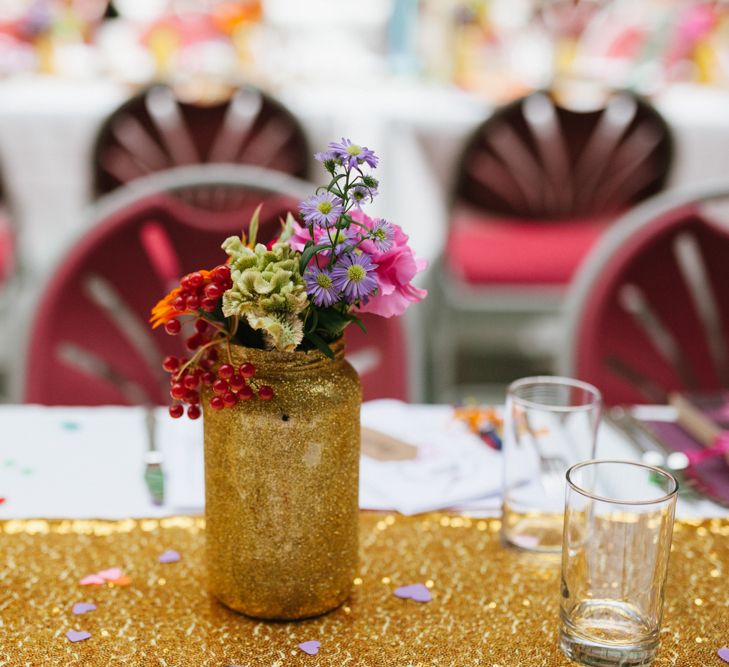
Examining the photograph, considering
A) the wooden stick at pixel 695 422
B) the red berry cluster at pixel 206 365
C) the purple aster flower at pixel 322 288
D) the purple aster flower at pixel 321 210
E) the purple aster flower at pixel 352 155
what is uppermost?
the purple aster flower at pixel 352 155

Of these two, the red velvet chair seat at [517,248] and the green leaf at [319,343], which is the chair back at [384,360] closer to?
the green leaf at [319,343]

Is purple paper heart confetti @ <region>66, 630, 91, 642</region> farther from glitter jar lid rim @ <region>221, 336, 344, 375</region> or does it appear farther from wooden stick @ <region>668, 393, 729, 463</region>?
wooden stick @ <region>668, 393, 729, 463</region>

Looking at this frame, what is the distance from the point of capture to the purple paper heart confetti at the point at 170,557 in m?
0.74

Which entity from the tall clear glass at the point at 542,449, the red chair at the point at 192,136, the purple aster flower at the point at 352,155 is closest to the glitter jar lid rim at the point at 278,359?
the purple aster flower at the point at 352,155

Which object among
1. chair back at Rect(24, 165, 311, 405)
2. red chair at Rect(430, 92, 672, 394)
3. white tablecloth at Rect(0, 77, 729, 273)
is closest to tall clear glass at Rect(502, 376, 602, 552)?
chair back at Rect(24, 165, 311, 405)

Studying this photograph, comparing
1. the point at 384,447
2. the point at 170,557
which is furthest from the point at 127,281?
the point at 170,557

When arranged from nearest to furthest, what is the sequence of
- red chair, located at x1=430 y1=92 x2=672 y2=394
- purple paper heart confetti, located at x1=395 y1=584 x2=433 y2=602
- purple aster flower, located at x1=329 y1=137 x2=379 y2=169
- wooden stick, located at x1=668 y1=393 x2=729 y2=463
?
purple aster flower, located at x1=329 y1=137 x2=379 y2=169, purple paper heart confetti, located at x1=395 y1=584 x2=433 y2=602, wooden stick, located at x1=668 y1=393 x2=729 y2=463, red chair, located at x1=430 y1=92 x2=672 y2=394

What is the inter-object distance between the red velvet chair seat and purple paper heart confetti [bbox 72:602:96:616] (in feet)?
5.66

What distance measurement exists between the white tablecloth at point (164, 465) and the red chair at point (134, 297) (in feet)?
0.61

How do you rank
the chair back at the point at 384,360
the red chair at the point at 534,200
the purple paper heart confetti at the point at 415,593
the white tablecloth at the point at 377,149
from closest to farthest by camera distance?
the purple paper heart confetti at the point at 415,593, the chair back at the point at 384,360, the red chair at the point at 534,200, the white tablecloth at the point at 377,149

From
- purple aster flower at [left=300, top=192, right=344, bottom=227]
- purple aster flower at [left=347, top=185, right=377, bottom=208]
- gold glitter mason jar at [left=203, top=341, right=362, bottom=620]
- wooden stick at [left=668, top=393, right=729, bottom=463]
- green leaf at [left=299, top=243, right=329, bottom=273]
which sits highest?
purple aster flower at [left=347, top=185, right=377, bottom=208]

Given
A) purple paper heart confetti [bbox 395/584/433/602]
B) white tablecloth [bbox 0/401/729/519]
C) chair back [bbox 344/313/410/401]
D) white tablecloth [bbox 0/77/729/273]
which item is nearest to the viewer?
purple paper heart confetti [bbox 395/584/433/602]

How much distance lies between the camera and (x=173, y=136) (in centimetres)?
242

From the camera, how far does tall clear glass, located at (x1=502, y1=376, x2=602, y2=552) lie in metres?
0.78
